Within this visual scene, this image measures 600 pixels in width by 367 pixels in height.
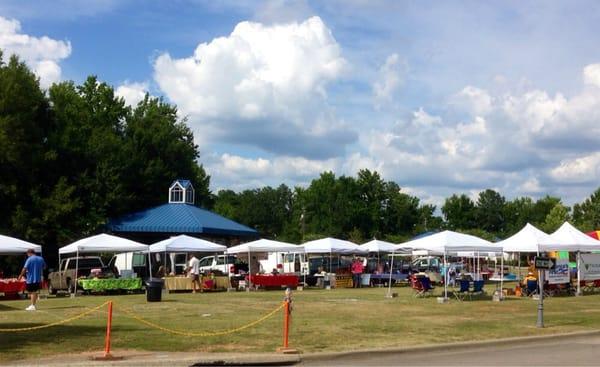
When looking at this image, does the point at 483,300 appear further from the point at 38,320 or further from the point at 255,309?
the point at 38,320

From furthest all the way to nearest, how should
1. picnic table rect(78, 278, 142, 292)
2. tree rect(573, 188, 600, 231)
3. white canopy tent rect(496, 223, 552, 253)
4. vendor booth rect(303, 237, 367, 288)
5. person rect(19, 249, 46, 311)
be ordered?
1. tree rect(573, 188, 600, 231)
2. vendor booth rect(303, 237, 367, 288)
3. picnic table rect(78, 278, 142, 292)
4. white canopy tent rect(496, 223, 552, 253)
5. person rect(19, 249, 46, 311)

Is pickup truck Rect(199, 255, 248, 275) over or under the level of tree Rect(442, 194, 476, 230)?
under

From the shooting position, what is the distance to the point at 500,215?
143500mm

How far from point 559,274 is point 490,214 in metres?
113

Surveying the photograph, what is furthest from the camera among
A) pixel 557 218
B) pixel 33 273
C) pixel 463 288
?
pixel 557 218

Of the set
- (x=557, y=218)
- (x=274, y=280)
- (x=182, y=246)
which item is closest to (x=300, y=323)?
(x=182, y=246)

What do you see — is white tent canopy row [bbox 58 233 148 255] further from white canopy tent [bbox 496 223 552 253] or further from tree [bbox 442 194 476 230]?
tree [bbox 442 194 476 230]

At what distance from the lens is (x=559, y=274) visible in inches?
1297

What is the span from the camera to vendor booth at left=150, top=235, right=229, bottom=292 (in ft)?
116

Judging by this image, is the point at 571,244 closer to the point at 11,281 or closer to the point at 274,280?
the point at 274,280

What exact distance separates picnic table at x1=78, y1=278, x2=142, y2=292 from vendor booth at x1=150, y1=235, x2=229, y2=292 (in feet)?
5.82

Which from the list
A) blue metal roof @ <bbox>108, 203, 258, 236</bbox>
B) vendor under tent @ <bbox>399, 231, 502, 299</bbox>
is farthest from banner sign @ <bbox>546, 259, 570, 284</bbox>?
blue metal roof @ <bbox>108, 203, 258, 236</bbox>

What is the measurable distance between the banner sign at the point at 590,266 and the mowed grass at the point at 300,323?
22.0 ft

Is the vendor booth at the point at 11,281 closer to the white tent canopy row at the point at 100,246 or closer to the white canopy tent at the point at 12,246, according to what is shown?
the white canopy tent at the point at 12,246
